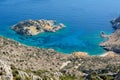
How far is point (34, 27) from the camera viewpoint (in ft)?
573

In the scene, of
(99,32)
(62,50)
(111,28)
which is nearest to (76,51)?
(62,50)

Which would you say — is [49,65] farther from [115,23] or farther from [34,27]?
[115,23]

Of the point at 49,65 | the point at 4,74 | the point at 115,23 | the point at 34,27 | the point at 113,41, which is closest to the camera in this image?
the point at 4,74

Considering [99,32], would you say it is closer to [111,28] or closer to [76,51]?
[111,28]

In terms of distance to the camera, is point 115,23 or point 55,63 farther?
point 115,23

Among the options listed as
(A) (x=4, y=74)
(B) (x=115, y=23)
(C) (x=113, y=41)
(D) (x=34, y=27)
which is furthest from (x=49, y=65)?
(B) (x=115, y=23)

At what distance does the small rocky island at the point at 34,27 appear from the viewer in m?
167

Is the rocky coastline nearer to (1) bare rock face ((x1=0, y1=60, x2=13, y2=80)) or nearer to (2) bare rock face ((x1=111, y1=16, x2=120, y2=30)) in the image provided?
(1) bare rock face ((x1=0, y1=60, x2=13, y2=80))

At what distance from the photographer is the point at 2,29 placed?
174125mm

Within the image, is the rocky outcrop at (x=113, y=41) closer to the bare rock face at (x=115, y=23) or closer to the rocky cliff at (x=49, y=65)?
the bare rock face at (x=115, y=23)

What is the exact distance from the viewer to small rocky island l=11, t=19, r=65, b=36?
16743 cm

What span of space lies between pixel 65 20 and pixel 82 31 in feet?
81.1

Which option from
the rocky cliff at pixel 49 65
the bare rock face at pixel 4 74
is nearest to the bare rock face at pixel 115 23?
the rocky cliff at pixel 49 65

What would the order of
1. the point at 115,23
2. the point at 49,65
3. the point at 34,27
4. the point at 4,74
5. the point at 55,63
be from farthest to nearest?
the point at 115,23
the point at 34,27
the point at 55,63
the point at 49,65
the point at 4,74
